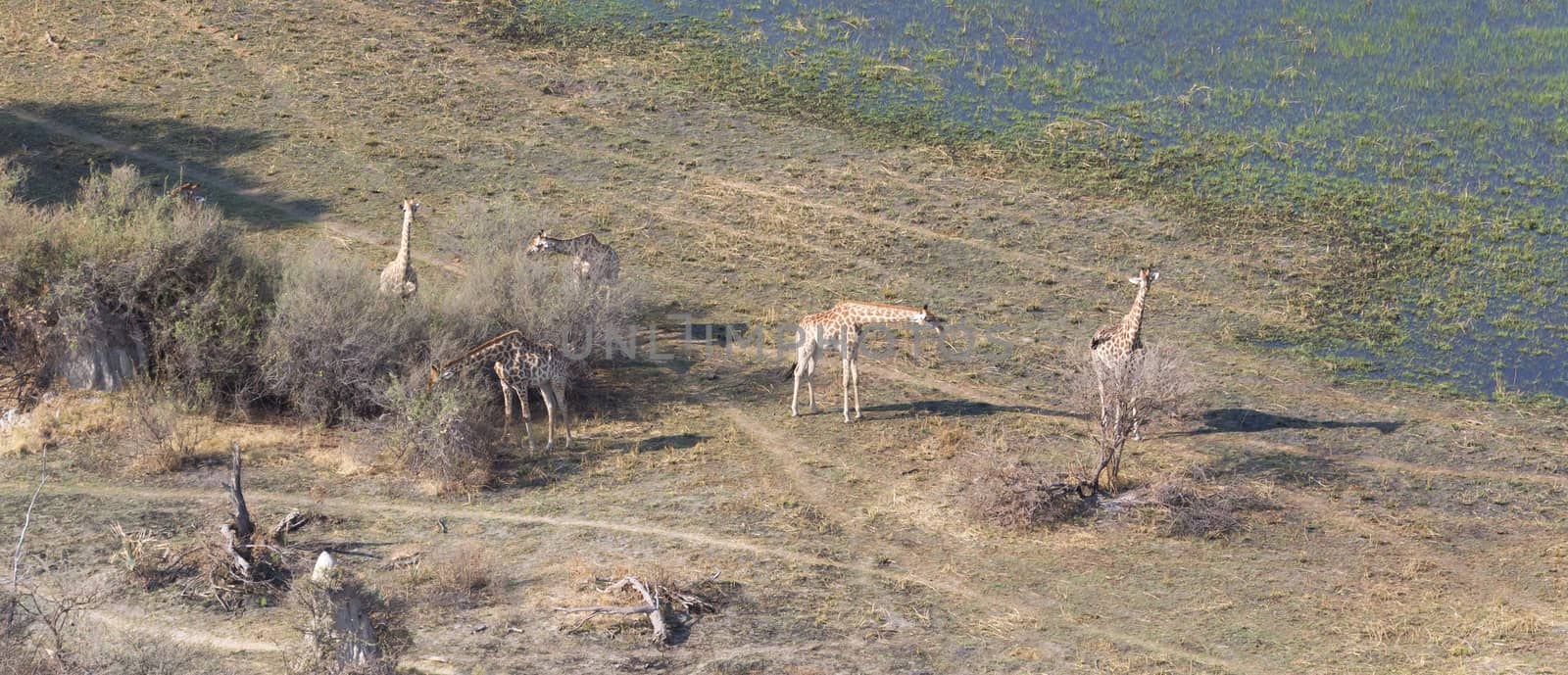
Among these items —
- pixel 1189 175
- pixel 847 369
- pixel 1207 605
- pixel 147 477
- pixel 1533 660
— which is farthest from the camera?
pixel 1189 175

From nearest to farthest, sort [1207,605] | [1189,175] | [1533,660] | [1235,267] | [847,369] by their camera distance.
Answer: [1533,660] → [1207,605] → [847,369] → [1235,267] → [1189,175]

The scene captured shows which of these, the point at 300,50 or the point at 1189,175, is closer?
the point at 1189,175

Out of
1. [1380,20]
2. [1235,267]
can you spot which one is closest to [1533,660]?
[1235,267]

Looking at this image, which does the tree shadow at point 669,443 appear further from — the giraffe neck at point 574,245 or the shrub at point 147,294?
the shrub at point 147,294

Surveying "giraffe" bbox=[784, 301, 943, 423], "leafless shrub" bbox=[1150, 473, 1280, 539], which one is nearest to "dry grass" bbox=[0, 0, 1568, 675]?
"leafless shrub" bbox=[1150, 473, 1280, 539]

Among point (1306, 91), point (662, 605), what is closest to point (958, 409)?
point (662, 605)

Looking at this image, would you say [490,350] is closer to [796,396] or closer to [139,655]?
[796,396]

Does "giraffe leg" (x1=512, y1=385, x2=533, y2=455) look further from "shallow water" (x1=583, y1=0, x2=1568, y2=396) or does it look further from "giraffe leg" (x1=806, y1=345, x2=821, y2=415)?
"shallow water" (x1=583, y1=0, x2=1568, y2=396)

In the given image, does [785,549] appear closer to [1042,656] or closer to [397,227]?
[1042,656]
